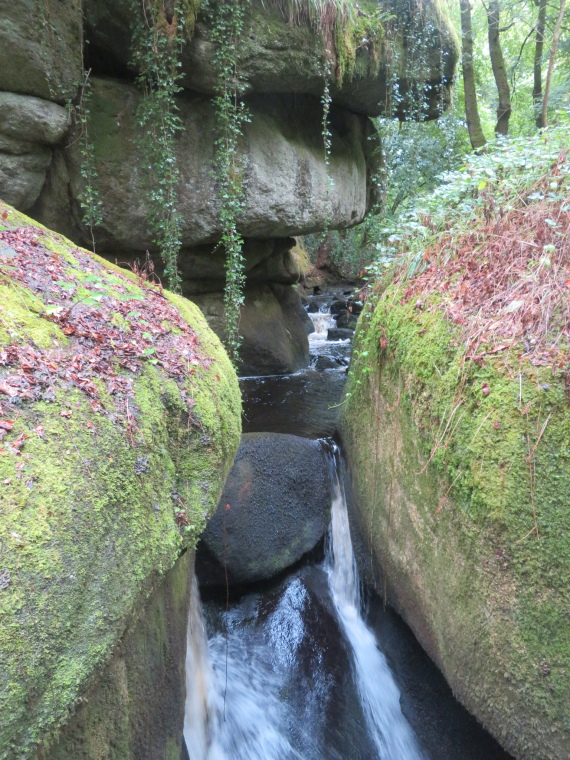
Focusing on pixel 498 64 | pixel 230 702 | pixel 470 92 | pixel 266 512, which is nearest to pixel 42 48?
pixel 266 512

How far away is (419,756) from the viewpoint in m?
3.47

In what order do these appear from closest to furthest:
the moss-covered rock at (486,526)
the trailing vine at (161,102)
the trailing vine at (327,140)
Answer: the moss-covered rock at (486,526)
the trailing vine at (161,102)
the trailing vine at (327,140)

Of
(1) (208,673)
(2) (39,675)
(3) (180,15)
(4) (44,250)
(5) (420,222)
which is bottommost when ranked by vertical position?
(1) (208,673)

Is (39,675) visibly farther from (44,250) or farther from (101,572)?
(44,250)

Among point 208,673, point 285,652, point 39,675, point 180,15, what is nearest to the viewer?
point 39,675

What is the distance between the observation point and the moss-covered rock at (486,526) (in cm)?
241

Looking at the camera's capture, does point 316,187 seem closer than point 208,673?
No

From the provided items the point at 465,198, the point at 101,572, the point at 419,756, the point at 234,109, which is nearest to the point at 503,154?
the point at 465,198

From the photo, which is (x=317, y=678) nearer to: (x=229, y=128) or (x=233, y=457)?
(x=233, y=457)

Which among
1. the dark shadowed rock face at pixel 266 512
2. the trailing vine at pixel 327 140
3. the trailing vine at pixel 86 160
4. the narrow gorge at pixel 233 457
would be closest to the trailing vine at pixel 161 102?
the narrow gorge at pixel 233 457

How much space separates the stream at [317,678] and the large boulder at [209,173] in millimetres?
4568

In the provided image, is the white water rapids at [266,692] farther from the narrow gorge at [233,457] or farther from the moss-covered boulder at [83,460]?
the moss-covered boulder at [83,460]

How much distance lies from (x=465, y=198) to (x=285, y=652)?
13.9 feet

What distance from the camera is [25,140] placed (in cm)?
551
